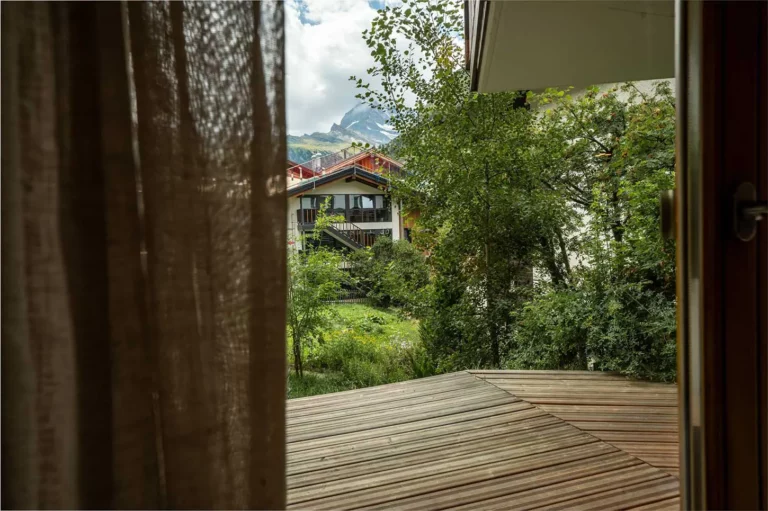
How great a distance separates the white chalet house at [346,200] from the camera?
233 inches

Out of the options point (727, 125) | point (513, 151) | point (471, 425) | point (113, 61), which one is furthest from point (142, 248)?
point (513, 151)

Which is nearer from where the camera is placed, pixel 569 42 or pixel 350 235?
pixel 569 42

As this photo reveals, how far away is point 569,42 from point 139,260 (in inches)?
111

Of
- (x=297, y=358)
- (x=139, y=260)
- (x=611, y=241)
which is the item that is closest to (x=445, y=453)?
(x=139, y=260)

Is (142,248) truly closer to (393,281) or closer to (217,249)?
(217,249)

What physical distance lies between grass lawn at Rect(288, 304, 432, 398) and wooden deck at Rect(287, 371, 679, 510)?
6.04 feet

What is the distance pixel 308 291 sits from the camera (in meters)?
4.83

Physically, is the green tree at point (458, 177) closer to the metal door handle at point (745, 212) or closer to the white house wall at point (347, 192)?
the white house wall at point (347, 192)

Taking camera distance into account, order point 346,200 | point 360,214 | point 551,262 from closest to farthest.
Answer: point 551,262
point 360,214
point 346,200

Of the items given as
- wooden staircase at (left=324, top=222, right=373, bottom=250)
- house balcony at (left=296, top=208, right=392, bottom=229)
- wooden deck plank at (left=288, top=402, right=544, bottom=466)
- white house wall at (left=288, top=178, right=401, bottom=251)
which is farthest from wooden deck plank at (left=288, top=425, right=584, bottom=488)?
house balcony at (left=296, top=208, right=392, bottom=229)

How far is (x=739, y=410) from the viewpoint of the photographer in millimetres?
638

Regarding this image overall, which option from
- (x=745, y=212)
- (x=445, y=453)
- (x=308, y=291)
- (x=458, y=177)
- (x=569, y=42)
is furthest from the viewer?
(x=308, y=291)

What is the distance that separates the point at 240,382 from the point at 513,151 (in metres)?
4.37

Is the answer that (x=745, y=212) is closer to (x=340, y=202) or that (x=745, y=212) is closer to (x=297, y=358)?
(x=297, y=358)
